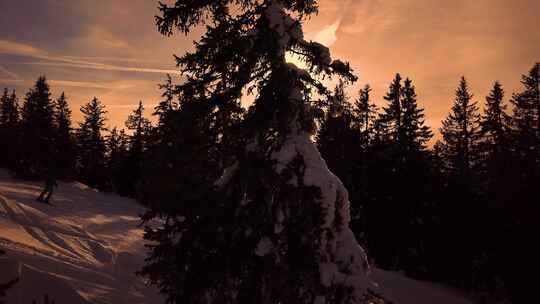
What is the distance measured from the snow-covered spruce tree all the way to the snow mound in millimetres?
5740

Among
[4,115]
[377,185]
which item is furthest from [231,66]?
[4,115]

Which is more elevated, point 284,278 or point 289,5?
point 289,5

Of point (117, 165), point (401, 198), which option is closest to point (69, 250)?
point (401, 198)

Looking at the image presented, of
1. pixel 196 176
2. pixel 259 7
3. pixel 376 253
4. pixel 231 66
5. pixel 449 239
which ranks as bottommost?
pixel 376 253

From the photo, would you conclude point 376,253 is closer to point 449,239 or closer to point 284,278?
point 449,239

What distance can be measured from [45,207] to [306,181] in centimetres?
2819

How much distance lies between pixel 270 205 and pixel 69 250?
16.7 metres

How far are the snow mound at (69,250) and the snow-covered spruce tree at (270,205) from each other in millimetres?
5740

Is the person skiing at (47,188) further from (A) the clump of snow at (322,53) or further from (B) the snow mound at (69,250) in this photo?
(A) the clump of snow at (322,53)

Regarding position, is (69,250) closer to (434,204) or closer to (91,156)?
(434,204)

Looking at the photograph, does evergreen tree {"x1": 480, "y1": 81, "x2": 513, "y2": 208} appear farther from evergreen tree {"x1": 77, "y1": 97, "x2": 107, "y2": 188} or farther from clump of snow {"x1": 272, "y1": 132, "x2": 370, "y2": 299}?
evergreen tree {"x1": 77, "y1": 97, "x2": 107, "y2": 188}

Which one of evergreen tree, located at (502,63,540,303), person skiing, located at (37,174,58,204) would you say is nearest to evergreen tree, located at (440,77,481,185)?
evergreen tree, located at (502,63,540,303)

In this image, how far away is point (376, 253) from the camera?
84.2 feet

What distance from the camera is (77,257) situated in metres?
16.7
